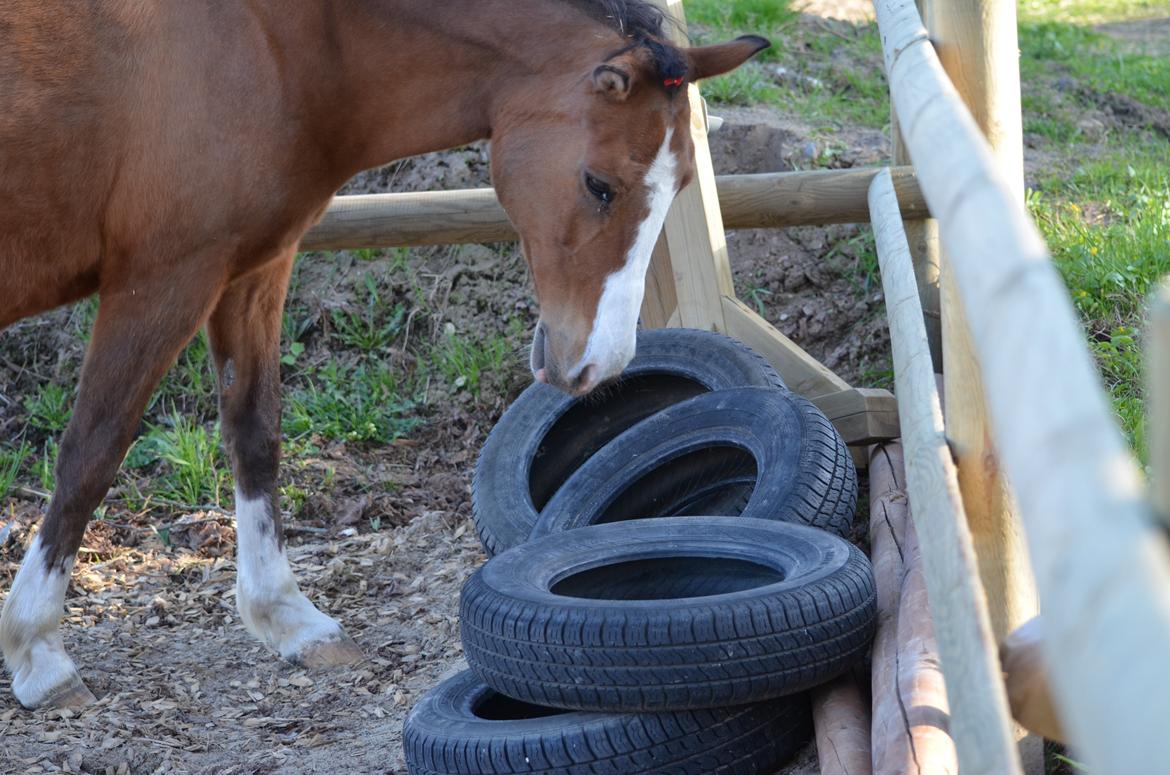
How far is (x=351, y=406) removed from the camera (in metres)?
4.93

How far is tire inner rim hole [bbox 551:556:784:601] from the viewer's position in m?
2.52

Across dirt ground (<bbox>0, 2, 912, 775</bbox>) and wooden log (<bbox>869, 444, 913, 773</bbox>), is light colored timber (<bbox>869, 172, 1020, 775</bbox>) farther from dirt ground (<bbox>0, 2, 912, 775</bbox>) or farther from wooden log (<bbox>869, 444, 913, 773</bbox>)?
dirt ground (<bbox>0, 2, 912, 775</bbox>)

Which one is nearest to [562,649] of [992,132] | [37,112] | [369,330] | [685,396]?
[992,132]

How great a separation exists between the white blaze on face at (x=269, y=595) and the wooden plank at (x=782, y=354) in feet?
5.39

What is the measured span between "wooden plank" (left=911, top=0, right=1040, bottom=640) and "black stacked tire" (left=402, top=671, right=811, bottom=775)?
0.51 m

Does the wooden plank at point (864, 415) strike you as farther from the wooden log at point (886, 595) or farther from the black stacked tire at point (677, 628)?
the black stacked tire at point (677, 628)

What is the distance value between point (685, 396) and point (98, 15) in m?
1.94

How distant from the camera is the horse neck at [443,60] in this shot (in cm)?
290

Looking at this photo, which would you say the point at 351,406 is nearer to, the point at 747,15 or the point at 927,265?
the point at 927,265

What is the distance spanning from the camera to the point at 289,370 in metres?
5.25

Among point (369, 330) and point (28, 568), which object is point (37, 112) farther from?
point (369, 330)

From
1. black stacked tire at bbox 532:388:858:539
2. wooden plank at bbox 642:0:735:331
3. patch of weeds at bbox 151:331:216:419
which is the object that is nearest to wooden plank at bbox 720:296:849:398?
wooden plank at bbox 642:0:735:331

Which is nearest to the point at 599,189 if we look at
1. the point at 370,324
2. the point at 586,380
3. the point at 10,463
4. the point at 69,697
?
the point at 586,380

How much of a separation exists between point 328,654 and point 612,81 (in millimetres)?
1785
